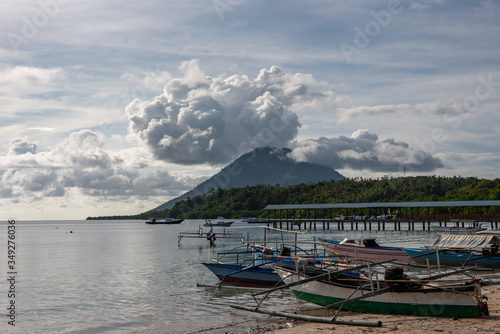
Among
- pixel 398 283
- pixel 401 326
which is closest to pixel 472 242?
pixel 398 283

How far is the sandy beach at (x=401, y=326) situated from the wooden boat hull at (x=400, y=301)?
0.26 m

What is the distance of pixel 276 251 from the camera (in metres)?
28.6

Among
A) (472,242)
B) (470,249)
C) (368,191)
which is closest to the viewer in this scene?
(472,242)

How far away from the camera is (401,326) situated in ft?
43.3

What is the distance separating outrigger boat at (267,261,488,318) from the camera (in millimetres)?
13742

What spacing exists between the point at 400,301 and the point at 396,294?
0.27 metres

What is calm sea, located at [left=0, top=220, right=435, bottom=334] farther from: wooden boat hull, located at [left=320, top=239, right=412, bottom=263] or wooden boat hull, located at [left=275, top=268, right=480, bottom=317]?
wooden boat hull, located at [left=320, top=239, right=412, bottom=263]

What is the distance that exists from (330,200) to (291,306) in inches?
5397

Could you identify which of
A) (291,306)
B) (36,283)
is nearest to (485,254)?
(291,306)

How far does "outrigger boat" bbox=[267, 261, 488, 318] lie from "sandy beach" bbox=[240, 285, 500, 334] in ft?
0.99

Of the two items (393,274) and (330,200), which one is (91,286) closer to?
(393,274)

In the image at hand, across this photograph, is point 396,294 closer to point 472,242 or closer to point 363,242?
point 472,242

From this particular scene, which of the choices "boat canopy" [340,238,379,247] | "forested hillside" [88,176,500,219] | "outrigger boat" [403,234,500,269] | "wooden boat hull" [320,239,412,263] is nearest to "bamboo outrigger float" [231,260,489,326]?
"outrigger boat" [403,234,500,269]

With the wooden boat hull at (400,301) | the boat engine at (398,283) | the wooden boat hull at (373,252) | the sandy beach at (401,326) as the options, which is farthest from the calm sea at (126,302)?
the wooden boat hull at (373,252)
